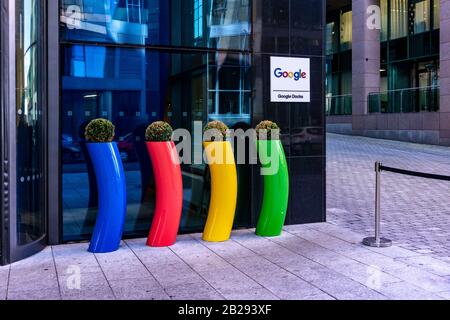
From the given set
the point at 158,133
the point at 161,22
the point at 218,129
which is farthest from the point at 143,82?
the point at 218,129

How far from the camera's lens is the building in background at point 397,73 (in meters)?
24.5

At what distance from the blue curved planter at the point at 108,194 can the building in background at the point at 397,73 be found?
67.3 feet

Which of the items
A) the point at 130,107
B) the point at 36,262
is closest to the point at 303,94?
the point at 130,107

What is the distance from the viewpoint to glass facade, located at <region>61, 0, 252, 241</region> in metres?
7.00

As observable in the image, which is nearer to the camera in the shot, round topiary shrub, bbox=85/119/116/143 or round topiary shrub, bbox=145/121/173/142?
round topiary shrub, bbox=85/119/116/143

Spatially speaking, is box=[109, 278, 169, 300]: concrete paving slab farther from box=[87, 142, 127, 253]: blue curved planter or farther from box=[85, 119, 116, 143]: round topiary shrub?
box=[85, 119, 116, 143]: round topiary shrub

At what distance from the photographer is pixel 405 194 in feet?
38.1

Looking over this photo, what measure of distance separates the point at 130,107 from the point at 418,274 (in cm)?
433

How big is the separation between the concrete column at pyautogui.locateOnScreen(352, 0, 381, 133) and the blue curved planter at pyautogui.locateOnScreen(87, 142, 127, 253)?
990 inches

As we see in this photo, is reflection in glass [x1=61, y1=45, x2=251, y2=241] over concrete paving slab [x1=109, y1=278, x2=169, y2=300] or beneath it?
over

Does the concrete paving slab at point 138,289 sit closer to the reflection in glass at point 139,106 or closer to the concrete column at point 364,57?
the reflection in glass at point 139,106

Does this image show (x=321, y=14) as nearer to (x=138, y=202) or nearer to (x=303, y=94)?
(x=303, y=94)

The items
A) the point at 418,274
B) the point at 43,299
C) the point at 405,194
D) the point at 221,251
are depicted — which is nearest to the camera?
the point at 43,299

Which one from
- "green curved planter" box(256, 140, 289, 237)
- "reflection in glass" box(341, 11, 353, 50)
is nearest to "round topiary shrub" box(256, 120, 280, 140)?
"green curved planter" box(256, 140, 289, 237)
